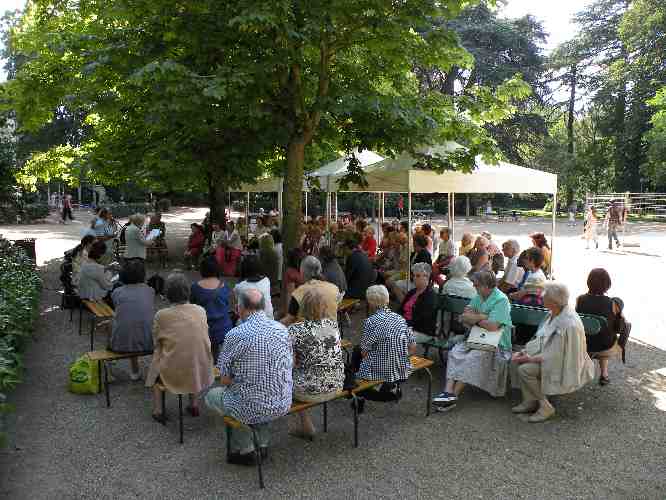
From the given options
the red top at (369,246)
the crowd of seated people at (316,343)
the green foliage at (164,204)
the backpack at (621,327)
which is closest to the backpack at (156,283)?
the red top at (369,246)

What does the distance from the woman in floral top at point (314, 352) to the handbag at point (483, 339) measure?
160 cm

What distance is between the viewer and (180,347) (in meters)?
4.92

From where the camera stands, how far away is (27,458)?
15.3 ft

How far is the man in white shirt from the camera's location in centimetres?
824

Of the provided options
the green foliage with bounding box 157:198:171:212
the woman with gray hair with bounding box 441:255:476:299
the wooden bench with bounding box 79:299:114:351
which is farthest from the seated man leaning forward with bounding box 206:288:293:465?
the green foliage with bounding box 157:198:171:212

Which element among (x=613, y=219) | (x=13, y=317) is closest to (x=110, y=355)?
(x=13, y=317)

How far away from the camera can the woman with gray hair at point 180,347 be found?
4934 millimetres

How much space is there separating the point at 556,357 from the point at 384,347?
4.90 ft

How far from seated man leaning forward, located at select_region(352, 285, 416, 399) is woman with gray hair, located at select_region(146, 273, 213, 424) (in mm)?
1339

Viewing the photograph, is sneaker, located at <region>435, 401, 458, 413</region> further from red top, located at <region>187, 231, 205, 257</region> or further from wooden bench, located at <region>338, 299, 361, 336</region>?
red top, located at <region>187, 231, 205, 257</region>

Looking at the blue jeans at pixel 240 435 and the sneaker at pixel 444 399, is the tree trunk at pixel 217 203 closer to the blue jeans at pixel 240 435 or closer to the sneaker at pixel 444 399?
the sneaker at pixel 444 399

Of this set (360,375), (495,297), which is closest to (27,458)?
(360,375)

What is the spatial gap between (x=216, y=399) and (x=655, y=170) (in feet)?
134

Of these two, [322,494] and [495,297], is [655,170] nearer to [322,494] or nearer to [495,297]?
[495,297]
